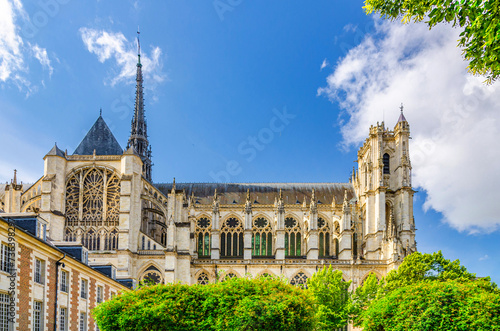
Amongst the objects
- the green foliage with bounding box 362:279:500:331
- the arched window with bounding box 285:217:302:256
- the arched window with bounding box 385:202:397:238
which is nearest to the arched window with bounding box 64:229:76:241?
the arched window with bounding box 285:217:302:256

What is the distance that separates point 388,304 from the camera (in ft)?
80.9

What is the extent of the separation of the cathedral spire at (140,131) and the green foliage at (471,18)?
54423 millimetres

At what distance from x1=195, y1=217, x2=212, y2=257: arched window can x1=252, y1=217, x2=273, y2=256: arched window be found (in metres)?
5.15

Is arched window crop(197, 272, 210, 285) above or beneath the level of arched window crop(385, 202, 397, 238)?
beneath

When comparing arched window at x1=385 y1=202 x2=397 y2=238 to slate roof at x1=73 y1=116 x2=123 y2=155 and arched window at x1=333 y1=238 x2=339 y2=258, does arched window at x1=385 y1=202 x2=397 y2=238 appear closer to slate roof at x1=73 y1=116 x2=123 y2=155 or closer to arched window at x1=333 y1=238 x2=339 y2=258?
arched window at x1=333 y1=238 x2=339 y2=258

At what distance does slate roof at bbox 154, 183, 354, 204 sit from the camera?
60.2 meters

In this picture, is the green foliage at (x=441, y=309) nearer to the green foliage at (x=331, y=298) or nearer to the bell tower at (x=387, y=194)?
the green foliage at (x=331, y=298)

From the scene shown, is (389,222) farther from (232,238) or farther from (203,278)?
(203,278)

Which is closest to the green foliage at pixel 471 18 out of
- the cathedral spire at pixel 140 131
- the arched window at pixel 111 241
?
the arched window at pixel 111 241

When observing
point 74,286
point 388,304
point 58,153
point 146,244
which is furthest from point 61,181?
point 388,304

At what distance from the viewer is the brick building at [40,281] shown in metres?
19.0

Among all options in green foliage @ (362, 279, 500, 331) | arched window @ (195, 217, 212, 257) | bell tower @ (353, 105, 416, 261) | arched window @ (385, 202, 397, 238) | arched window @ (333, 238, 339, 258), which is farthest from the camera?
arched window @ (195, 217, 212, 257)

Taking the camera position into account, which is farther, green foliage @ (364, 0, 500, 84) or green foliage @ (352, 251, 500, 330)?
green foliage @ (352, 251, 500, 330)

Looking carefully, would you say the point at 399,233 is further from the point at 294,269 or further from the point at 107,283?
the point at 107,283
